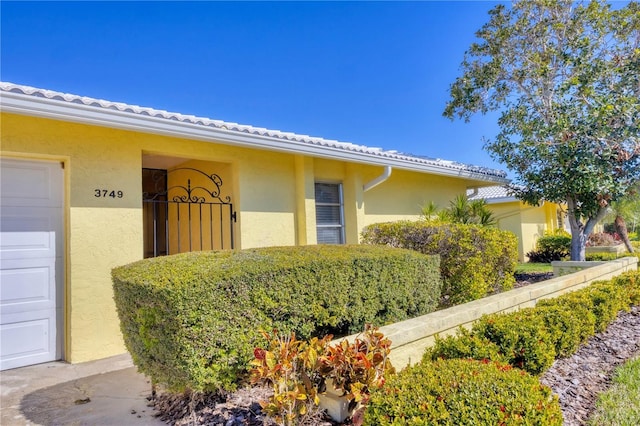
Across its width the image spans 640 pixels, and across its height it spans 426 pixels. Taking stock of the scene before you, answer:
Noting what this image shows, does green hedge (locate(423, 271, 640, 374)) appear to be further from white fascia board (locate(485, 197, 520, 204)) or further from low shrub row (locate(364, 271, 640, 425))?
white fascia board (locate(485, 197, 520, 204))

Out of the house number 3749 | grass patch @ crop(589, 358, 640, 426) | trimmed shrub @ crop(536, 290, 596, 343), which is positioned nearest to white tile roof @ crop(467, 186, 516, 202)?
trimmed shrub @ crop(536, 290, 596, 343)

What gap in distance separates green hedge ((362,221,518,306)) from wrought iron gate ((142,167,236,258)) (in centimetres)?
342

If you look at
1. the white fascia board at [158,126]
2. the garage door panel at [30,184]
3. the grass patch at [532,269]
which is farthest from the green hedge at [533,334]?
the grass patch at [532,269]

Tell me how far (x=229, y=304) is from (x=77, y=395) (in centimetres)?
238

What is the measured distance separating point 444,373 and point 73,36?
823cm

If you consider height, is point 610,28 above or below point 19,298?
above

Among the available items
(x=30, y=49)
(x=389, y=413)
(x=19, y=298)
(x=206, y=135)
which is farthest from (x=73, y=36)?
(x=389, y=413)

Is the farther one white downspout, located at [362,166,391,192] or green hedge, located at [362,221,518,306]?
white downspout, located at [362,166,391,192]

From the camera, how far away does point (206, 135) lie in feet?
19.3

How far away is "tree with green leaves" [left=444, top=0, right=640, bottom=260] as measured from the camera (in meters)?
10.2

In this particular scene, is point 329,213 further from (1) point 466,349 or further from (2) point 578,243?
(2) point 578,243

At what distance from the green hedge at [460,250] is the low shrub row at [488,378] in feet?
7.03

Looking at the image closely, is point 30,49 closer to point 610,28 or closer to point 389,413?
point 389,413

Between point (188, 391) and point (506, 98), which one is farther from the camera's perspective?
point (506, 98)
